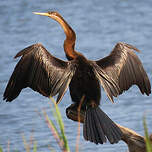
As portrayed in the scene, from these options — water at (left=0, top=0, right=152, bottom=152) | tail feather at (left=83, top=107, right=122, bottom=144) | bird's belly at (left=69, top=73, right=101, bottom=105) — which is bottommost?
water at (left=0, top=0, right=152, bottom=152)

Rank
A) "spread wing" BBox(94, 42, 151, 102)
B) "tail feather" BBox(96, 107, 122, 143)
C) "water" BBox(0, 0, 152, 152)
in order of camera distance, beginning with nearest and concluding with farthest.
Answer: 1. "tail feather" BBox(96, 107, 122, 143)
2. "spread wing" BBox(94, 42, 151, 102)
3. "water" BBox(0, 0, 152, 152)

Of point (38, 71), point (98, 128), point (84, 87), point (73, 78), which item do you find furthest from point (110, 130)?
point (38, 71)

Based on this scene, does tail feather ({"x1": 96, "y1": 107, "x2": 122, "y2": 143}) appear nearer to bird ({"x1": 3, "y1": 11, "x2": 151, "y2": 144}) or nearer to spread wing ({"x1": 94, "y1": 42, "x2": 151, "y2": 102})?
bird ({"x1": 3, "y1": 11, "x2": 151, "y2": 144})

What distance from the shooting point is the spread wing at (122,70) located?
23.7ft

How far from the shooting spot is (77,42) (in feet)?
40.7

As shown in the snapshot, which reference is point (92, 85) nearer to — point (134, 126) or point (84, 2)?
point (134, 126)

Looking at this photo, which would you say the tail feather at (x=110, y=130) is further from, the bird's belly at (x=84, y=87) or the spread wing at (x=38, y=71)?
the spread wing at (x=38, y=71)

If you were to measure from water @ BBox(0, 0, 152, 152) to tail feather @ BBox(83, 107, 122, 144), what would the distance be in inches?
76.7

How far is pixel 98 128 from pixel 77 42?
19.1 feet

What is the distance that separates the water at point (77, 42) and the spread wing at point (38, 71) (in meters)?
1.82

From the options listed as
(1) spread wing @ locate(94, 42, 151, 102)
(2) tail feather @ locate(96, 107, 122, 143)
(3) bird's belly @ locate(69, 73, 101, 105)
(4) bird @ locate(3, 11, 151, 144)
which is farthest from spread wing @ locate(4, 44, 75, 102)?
(2) tail feather @ locate(96, 107, 122, 143)

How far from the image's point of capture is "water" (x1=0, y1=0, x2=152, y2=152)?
9.61 metres

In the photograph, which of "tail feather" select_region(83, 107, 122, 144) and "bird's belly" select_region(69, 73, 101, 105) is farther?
"bird's belly" select_region(69, 73, 101, 105)

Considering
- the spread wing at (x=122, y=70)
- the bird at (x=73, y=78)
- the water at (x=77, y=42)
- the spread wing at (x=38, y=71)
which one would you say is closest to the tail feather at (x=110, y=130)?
the bird at (x=73, y=78)
